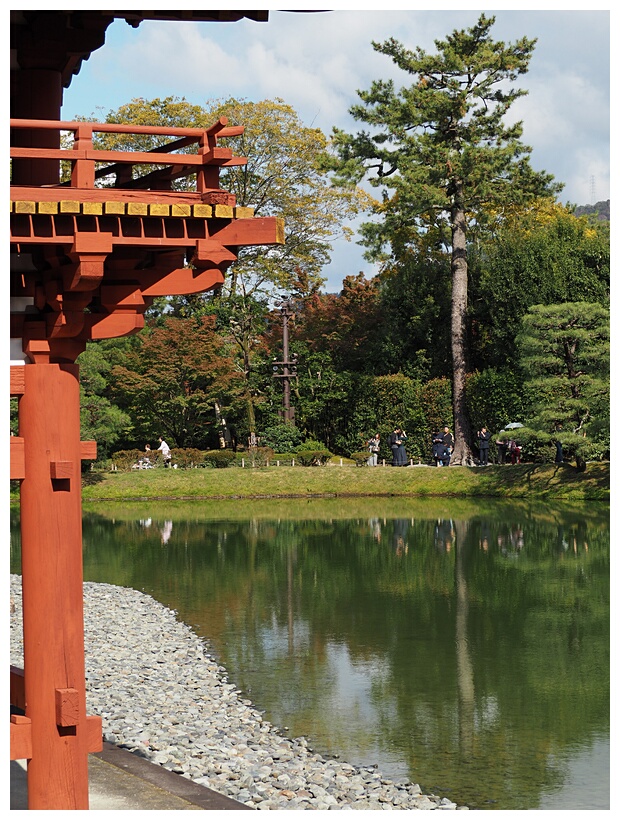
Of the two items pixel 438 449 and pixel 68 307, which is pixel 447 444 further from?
pixel 68 307

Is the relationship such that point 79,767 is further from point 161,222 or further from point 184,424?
point 184,424

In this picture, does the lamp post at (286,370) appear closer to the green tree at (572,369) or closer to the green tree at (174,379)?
the green tree at (174,379)

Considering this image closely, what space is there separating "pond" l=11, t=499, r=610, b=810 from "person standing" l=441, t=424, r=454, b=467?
5742mm

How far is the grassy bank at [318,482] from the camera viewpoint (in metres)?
→ 28.6

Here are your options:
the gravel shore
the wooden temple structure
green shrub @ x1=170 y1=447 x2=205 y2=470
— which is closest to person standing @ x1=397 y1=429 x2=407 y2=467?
green shrub @ x1=170 y1=447 x2=205 y2=470

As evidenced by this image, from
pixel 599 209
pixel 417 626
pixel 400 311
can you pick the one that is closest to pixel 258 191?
pixel 400 311

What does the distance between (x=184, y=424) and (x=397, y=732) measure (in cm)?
2436

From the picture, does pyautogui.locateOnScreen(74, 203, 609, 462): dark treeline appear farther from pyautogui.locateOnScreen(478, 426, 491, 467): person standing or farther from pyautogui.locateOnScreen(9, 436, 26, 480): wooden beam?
pyautogui.locateOnScreen(9, 436, 26, 480): wooden beam

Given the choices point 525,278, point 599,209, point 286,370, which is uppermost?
point 599,209

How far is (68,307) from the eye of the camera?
596 centimetres

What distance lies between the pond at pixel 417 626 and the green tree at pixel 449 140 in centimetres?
887

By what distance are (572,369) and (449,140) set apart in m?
7.40

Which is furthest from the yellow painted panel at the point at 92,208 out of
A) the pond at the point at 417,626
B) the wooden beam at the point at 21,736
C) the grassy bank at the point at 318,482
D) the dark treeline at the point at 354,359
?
the dark treeline at the point at 354,359
